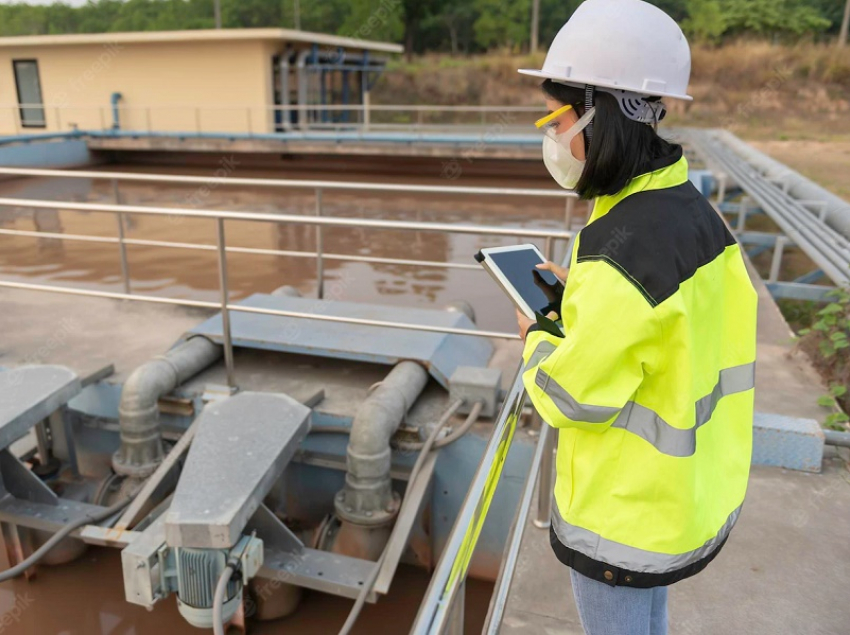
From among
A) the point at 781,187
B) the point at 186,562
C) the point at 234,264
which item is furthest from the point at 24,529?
the point at 781,187

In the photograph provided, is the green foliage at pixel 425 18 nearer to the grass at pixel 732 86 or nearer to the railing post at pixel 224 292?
the grass at pixel 732 86

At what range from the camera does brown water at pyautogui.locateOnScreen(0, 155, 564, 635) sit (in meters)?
3.57

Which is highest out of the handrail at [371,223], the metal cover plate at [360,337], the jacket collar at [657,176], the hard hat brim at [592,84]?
the hard hat brim at [592,84]

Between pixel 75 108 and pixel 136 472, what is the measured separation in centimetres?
1804

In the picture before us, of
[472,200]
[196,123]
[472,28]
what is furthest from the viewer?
[472,28]

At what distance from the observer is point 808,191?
6.65 m

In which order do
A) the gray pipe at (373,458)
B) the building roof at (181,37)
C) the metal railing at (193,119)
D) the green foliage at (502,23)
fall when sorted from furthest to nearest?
1. the green foliage at (502,23)
2. the metal railing at (193,119)
3. the building roof at (181,37)
4. the gray pipe at (373,458)

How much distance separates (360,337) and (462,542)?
9.85ft

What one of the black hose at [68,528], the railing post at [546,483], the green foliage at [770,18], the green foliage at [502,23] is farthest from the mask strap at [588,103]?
the green foliage at [770,18]

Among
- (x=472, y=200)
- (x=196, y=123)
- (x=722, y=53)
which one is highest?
(x=722, y=53)

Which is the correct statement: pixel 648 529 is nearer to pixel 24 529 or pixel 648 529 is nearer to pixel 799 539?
pixel 799 539

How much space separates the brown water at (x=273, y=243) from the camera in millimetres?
7656

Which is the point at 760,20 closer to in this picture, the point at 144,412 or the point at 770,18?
the point at 770,18

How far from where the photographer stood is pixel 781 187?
24.4 ft
